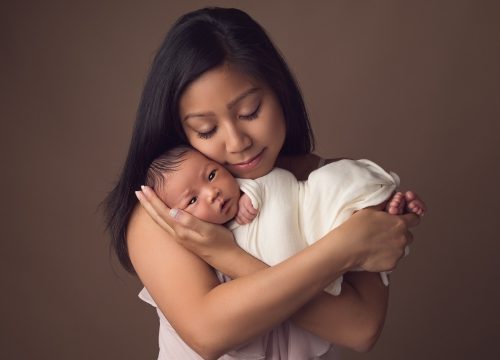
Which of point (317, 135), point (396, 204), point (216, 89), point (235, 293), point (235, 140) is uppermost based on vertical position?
point (216, 89)

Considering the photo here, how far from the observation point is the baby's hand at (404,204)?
1.78 m

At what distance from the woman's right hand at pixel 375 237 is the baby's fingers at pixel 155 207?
16.0 inches

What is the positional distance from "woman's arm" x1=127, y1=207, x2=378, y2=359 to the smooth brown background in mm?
1556

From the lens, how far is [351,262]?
165cm

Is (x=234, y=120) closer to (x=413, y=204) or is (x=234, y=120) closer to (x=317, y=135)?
(x=413, y=204)

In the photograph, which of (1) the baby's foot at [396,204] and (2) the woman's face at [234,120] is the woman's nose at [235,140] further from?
(1) the baby's foot at [396,204]

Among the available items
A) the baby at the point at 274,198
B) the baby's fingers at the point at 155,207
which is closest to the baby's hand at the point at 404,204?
the baby at the point at 274,198

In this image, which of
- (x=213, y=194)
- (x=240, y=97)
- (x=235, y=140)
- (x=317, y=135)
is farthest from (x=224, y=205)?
(x=317, y=135)

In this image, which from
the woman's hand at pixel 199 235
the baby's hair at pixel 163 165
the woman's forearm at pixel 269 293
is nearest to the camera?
the woman's forearm at pixel 269 293

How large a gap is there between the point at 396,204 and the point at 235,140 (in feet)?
1.38

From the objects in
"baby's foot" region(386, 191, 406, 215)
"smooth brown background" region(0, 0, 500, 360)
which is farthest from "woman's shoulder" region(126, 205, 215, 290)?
"smooth brown background" region(0, 0, 500, 360)

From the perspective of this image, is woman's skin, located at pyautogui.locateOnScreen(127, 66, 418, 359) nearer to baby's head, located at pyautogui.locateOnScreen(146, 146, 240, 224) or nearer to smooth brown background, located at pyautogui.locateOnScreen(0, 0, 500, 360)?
baby's head, located at pyautogui.locateOnScreen(146, 146, 240, 224)

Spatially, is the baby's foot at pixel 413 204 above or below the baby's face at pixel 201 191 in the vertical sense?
below

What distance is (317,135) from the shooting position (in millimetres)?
3236
